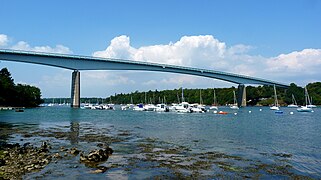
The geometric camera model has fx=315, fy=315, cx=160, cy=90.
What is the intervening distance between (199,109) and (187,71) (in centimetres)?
2955

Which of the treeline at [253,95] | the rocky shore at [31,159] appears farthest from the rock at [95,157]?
the treeline at [253,95]

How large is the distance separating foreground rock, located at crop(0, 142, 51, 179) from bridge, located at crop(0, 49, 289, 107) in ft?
233

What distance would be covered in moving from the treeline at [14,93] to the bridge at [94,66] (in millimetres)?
18669

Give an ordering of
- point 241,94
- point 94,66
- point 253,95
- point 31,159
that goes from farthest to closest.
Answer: point 253,95
point 241,94
point 94,66
point 31,159

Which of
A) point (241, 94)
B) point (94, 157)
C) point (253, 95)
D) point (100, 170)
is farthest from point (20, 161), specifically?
point (253, 95)

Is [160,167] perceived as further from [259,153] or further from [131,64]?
[131,64]

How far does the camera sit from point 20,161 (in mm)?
16141

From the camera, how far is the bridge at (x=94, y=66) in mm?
84875

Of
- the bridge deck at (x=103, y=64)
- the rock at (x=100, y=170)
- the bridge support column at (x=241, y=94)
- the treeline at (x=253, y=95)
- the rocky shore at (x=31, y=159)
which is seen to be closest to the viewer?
the rocky shore at (x=31, y=159)

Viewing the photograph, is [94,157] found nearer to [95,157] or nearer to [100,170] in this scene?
[95,157]

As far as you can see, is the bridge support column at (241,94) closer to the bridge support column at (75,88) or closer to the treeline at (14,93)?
the bridge support column at (75,88)

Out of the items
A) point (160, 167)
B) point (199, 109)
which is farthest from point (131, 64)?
point (160, 167)

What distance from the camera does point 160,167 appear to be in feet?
51.6

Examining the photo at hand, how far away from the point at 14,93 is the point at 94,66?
101 feet
